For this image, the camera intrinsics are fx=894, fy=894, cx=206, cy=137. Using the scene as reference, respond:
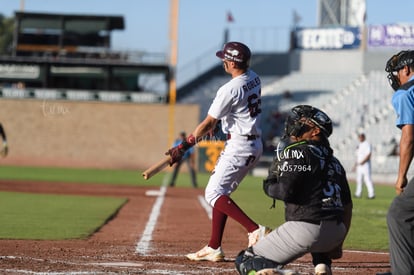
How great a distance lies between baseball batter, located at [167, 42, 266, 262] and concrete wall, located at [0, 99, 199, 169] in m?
39.2

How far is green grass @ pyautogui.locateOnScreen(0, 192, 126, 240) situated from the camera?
12.7 meters

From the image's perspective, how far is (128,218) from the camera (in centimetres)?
1617

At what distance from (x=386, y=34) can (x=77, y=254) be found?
45245 mm

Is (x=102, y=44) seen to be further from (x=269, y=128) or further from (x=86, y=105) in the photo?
(x=269, y=128)

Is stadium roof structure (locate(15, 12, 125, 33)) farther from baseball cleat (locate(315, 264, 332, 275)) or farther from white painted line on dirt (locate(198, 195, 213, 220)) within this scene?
baseball cleat (locate(315, 264, 332, 275))

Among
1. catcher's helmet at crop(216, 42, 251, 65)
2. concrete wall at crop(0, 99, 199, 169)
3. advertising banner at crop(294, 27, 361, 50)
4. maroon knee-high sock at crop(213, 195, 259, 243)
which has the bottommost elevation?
concrete wall at crop(0, 99, 199, 169)

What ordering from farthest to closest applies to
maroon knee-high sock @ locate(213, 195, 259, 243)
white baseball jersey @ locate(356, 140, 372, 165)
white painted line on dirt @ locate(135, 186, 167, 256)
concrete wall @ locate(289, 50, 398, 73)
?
concrete wall @ locate(289, 50, 398, 73) < white baseball jersey @ locate(356, 140, 372, 165) < white painted line on dirt @ locate(135, 186, 167, 256) < maroon knee-high sock @ locate(213, 195, 259, 243)

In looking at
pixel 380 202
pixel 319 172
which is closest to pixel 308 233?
pixel 319 172

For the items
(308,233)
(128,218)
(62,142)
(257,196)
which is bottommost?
(62,142)

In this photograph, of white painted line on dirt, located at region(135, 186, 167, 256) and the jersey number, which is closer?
the jersey number

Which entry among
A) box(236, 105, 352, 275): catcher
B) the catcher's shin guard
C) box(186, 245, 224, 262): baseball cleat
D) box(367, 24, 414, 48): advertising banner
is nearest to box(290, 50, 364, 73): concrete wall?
box(367, 24, 414, 48): advertising banner

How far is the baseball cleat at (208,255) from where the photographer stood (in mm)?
9344

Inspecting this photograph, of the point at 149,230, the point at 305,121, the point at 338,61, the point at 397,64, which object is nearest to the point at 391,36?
the point at 338,61

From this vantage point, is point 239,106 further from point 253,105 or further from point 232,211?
point 232,211
